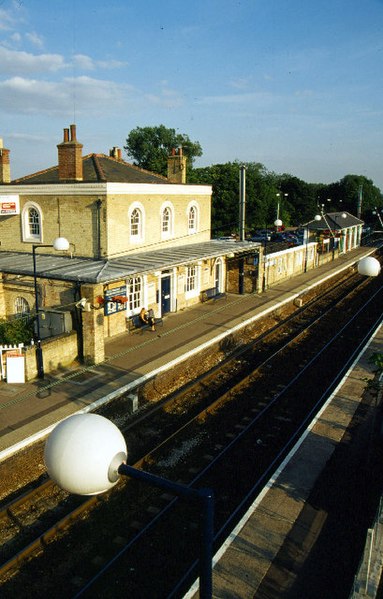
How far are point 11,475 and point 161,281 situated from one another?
1378 cm

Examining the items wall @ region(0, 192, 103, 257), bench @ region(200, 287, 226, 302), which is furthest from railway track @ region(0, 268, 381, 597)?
A: wall @ region(0, 192, 103, 257)

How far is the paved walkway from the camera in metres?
13.2

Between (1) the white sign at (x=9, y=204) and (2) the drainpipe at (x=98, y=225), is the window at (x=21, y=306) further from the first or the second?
(1) the white sign at (x=9, y=204)

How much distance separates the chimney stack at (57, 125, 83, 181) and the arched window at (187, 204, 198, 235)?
724cm

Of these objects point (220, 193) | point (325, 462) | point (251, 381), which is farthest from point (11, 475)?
point (220, 193)

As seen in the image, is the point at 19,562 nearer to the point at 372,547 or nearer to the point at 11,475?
the point at 11,475

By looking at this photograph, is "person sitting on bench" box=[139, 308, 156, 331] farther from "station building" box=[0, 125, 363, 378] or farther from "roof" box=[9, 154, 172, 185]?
"roof" box=[9, 154, 172, 185]

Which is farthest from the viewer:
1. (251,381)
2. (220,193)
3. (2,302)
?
(220,193)

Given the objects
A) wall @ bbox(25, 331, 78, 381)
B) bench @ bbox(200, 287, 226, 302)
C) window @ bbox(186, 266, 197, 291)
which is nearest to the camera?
wall @ bbox(25, 331, 78, 381)

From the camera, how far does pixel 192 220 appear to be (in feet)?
90.3

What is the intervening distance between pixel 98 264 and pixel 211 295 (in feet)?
32.8

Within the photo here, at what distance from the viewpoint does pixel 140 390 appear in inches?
627

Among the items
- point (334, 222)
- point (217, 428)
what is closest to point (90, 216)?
point (217, 428)

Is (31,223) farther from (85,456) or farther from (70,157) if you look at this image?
(85,456)
